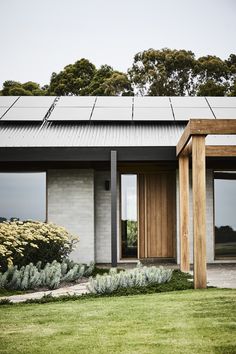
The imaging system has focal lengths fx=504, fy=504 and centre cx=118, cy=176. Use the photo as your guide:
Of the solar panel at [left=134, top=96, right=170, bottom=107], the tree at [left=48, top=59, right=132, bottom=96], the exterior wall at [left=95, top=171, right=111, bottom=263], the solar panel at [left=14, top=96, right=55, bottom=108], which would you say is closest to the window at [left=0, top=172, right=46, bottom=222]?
the exterior wall at [left=95, top=171, right=111, bottom=263]

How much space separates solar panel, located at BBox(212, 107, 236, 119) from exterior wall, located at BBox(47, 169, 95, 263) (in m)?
3.95

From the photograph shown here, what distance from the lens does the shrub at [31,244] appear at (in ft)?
30.6

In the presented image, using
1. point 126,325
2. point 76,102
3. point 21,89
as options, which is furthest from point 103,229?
point 21,89

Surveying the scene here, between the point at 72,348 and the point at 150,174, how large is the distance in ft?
29.7

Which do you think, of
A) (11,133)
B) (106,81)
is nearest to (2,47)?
(106,81)

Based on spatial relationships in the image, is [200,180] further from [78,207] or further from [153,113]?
[153,113]

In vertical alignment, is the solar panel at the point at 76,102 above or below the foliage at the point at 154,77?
below

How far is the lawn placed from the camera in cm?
472

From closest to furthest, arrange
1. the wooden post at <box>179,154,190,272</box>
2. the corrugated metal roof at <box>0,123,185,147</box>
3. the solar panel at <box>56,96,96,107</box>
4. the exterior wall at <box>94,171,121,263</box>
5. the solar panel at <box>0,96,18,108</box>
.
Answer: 1. the wooden post at <box>179,154,190,272</box>
2. the corrugated metal roof at <box>0,123,185,147</box>
3. the exterior wall at <box>94,171,121,263</box>
4. the solar panel at <box>56,96,96,107</box>
5. the solar panel at <box>0,96,18,108</box>

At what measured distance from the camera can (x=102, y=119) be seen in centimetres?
1362

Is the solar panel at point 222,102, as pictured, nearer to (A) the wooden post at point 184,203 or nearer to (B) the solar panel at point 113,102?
(B) the solar panel at point 113,102

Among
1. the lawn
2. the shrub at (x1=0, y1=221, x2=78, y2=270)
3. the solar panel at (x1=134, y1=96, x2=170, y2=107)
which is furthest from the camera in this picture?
the solar panel at (x1=134, y1=96, x2=170, y2=107)

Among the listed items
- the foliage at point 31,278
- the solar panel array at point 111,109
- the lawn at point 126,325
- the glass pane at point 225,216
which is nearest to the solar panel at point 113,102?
the solar panel array at point 111,109

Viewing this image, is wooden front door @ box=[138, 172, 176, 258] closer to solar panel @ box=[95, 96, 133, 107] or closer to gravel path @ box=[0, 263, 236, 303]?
gravel path @ box=[0, 263, 236, 303]
